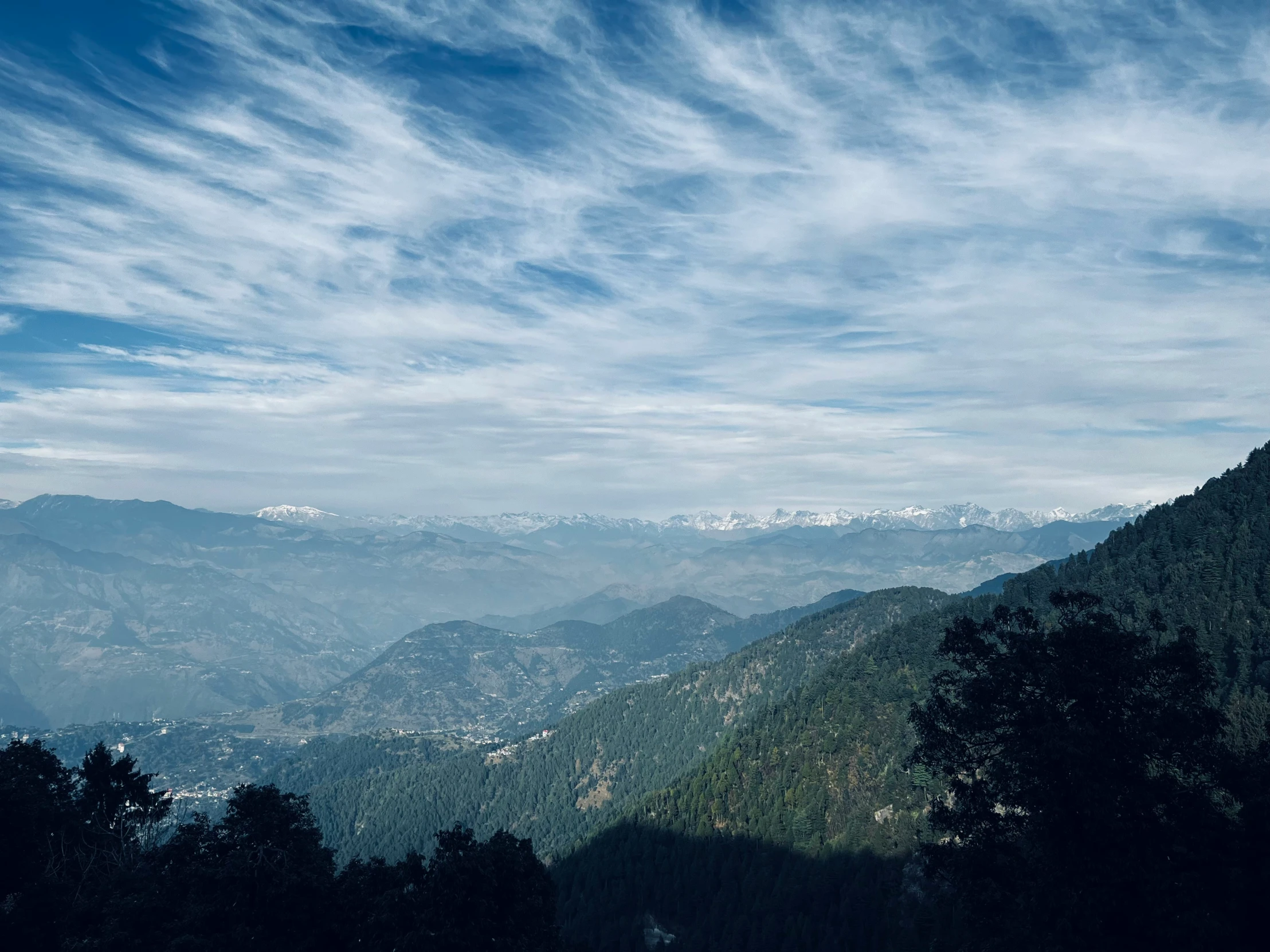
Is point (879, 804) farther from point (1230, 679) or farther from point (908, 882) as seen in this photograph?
point (1230, 679)

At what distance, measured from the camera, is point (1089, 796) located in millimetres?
36625

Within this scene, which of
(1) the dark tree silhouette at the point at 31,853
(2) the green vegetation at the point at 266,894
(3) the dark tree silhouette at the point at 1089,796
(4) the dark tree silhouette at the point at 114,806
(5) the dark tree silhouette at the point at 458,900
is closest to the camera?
(3) the dark tree silhouette at the point at 1089,796

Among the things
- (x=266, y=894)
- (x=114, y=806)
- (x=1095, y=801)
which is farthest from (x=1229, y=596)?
(x=114, y=806)

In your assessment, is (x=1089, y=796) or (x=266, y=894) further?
(x=266, y=894)

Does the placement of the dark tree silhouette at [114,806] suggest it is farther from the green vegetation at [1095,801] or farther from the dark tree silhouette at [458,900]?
the green vegetation at [1095,801]

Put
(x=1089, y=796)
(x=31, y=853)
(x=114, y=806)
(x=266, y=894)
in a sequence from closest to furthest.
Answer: (x=1089, y=796) < (x=266, y=894) < (x=31, y=853) < (x=114, y=806)

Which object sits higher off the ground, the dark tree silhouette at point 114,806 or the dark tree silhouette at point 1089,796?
the dark tree silhouette at point 1089,796

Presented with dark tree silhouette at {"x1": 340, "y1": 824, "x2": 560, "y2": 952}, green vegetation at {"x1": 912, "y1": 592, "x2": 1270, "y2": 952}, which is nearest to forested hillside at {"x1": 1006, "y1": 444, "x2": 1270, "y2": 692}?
green vegetation at {"x1": 912, "y1": 592, "x2": 1270, "y2": 952}

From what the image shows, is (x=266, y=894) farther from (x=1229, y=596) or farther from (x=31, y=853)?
(x=1229, y=596)

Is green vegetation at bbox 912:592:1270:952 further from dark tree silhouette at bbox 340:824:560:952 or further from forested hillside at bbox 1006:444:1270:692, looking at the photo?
forested hillside at bbox 1006:444:1270:692

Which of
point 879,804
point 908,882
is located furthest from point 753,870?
point 908,882

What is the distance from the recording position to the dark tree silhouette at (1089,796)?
3684 centimetres

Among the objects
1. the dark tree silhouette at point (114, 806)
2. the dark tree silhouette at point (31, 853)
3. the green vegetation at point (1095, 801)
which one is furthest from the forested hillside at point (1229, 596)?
the dark tree silhouette at point (31, 853)

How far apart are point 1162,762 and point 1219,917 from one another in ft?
23.7
